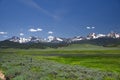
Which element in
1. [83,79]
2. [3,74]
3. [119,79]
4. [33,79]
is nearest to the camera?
[33,79]

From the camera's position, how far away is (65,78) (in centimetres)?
2952

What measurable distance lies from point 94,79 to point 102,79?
5.69ft

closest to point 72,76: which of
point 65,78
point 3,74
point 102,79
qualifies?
point 65,78

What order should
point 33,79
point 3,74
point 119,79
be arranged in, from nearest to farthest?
point 33,79, point 119,79, point 3,74

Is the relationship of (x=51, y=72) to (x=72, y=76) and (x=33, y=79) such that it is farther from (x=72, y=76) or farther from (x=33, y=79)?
(x=33, y=79)

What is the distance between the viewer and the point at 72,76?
30688 mm

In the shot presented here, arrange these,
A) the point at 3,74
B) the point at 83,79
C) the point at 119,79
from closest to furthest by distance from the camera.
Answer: the point at 83,79, the point at 119,79, the point at 3,74

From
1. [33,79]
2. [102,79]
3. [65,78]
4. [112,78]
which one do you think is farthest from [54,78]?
[112,78]

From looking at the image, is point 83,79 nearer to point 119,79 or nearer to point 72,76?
point 72,76

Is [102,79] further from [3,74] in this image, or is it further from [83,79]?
[3,74]

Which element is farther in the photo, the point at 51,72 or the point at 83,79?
the point at 51,72

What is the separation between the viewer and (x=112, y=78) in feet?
107

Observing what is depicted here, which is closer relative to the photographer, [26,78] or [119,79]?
[26,78]

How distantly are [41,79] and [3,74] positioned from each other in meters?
10.2
